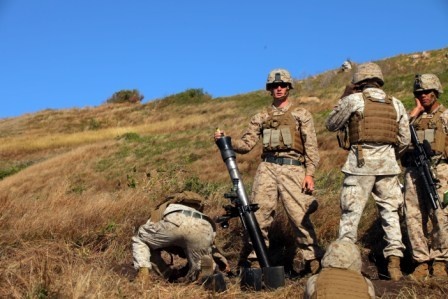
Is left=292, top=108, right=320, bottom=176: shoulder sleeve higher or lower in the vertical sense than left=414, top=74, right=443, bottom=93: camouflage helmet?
lower

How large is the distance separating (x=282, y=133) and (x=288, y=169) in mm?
356

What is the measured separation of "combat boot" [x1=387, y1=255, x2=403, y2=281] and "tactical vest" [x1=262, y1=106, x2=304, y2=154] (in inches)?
52.5

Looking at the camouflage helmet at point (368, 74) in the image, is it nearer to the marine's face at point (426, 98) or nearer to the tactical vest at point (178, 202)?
the marine's face at point (426, 98)

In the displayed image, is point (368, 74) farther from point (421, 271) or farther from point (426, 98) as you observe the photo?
point (421, 271)

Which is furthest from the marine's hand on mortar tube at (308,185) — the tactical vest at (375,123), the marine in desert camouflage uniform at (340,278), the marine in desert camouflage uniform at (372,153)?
the marine in desert camouflage uniform at (340,278)

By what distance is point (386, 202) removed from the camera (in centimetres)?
478

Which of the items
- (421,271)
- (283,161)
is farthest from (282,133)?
(421,271)

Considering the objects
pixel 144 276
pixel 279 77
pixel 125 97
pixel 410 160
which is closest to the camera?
pixel 144 276

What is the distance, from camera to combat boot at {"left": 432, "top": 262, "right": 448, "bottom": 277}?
477 centimetres

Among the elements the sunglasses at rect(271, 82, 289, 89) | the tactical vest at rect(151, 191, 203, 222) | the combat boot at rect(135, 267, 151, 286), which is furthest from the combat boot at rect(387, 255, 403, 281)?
the combat boot at rect(135, 267, 151, 286)

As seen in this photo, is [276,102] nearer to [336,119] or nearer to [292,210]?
[336,119]

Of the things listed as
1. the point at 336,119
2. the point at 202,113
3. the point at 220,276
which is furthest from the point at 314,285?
the point at 202,113

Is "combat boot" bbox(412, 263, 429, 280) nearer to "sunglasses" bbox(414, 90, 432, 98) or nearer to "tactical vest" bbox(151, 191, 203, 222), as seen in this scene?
"sunglasses" bbox(414, 90, 432, 98)

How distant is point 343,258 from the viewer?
Answer: 11.2 ft
